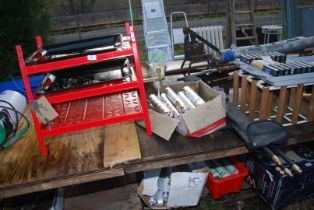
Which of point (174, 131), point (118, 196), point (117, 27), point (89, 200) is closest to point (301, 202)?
point (174, 131)

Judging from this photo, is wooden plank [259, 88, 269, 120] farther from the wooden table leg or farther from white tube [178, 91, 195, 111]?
white tube [178, 91, 195, 111]

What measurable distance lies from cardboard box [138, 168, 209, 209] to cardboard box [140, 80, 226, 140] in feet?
1.32

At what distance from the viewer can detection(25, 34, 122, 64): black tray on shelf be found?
1737mm

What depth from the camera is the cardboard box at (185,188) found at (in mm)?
2189

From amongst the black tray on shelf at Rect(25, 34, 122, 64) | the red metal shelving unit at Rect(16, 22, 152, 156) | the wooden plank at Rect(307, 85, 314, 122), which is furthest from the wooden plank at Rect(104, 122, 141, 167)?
the wooden plank at Rect(307, 85, 314, 122)

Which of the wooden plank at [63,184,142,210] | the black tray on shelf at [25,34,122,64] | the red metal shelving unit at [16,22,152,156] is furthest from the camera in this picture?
the wooden plank at [63,184,142,210]

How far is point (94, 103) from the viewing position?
2402 millimetres

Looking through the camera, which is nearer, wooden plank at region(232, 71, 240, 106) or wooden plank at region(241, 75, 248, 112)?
wooden plank at region(241, 75, 248, 112)

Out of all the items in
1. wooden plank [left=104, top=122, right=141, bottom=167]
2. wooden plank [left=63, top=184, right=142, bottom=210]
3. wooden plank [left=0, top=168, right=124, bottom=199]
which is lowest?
wooden plank [left=63, top=184, right=142, bottom=210]

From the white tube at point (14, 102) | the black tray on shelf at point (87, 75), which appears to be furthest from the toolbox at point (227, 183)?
the white tube at point (14, 102)

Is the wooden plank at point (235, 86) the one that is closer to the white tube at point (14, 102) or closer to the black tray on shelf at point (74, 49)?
the black tray on shelf at point (74, 49)

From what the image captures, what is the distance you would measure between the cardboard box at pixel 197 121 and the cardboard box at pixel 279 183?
0.63 meters

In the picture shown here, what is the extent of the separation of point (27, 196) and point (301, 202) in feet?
8.32

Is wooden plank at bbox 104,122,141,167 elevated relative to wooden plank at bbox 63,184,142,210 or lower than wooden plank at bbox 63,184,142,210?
elevated
